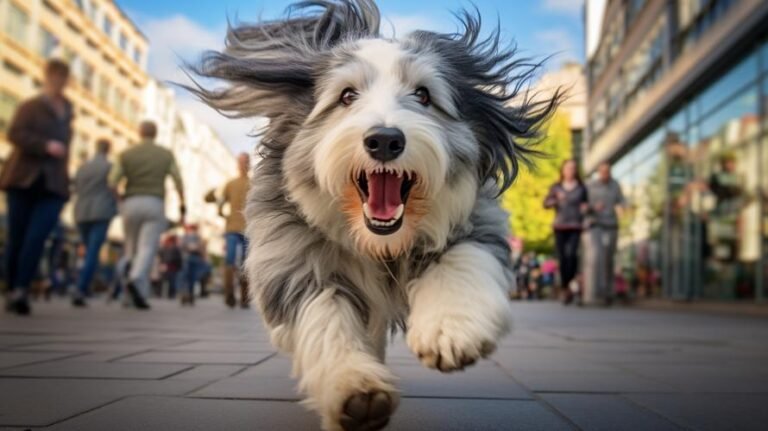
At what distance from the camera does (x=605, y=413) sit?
262cm

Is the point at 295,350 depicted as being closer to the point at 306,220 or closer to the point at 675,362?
the point at 306,220

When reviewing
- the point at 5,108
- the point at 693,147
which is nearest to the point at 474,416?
the point at 693,147

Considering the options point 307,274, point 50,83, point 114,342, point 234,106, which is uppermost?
point 50,83

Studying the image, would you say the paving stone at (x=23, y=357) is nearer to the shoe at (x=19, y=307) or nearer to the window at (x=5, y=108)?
the shoe at (x=19, y=307)

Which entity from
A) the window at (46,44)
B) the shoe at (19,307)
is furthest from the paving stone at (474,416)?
the window at (46,44)

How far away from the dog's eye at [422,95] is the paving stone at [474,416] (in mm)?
1034

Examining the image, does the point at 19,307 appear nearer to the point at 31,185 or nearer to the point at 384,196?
the point at 31,185

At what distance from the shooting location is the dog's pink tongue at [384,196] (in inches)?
104

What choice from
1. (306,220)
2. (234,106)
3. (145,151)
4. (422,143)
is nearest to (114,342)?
(234,106)

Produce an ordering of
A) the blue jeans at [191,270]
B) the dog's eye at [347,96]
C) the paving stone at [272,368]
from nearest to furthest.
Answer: the dog's eye at [347,96] < the paving stone at [272,368] < the blue jeans at [191,270]

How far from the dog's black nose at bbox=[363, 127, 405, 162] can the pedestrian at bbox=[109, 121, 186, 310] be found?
660cm

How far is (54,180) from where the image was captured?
6891mm

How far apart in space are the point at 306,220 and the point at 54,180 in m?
4.80

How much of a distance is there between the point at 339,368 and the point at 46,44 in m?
41.0
